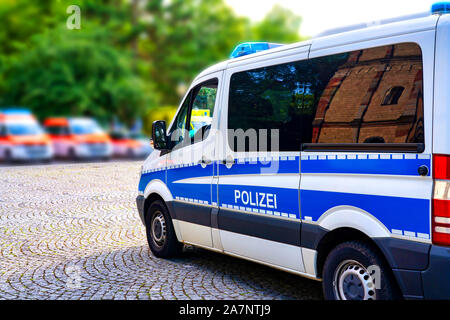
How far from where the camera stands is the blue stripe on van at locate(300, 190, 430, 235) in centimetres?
363

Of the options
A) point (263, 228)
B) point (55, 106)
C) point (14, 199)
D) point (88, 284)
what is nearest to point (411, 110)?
point (263, 228)

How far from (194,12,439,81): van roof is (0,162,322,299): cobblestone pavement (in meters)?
2.17

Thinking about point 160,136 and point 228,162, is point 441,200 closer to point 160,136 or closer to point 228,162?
point 228,162

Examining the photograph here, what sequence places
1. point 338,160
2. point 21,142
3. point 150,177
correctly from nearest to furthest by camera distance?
point 338,160 < point 150,177 < point 21,142

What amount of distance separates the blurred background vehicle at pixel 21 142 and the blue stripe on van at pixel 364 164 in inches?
Answer: 875

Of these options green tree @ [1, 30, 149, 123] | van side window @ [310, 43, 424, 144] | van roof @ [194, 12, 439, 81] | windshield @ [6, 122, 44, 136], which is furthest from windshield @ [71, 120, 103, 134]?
van side window @ [310, 43, 424, 144]

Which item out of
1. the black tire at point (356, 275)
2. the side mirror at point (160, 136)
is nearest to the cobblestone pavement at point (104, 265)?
the black tire at point (356, 275)

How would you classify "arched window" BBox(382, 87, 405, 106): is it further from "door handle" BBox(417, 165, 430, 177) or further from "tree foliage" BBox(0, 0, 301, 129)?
"tree foliage" BBox(0, 0, 301, 129)

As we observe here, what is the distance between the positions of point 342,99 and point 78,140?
80.9ft

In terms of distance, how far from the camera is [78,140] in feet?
90.6

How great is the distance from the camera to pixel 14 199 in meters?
11.8

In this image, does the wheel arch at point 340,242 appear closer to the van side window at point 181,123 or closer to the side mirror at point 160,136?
the van side window at point 181,123

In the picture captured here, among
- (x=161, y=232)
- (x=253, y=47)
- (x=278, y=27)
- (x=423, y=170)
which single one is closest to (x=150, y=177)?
(x=161, y=232)

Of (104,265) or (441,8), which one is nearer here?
(441,8)
